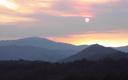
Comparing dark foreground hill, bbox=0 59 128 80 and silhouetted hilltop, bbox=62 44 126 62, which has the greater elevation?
silhouetted hilltop, bbox=62 44 126 62

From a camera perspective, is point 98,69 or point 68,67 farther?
point 68,67

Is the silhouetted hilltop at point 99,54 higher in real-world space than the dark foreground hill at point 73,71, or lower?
higher

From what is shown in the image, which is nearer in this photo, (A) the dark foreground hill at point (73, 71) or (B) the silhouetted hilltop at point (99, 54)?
(A) the dark foreground hill at point (73, 71)

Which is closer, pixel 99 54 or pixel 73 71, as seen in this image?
pixel 73 71

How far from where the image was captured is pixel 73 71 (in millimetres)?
61531

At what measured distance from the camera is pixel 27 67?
252ft

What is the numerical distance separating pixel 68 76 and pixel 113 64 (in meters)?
13.3

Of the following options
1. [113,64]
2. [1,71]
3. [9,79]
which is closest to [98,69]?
[113,64]

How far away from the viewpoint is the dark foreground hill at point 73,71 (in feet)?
177

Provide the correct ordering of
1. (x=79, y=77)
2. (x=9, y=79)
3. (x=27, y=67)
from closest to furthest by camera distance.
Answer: (x=79, y=77) < (x=9, y=79) < (x=27, y=67)

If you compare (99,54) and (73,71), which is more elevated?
(99,54)

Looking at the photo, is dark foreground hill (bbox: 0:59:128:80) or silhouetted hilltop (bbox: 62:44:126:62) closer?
dark foreground hill (bbox: 0:59:128:80)

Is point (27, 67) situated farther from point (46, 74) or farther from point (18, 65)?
point (46, 74)

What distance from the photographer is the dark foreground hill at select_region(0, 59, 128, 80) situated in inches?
2128
